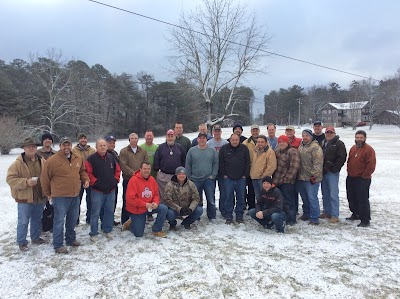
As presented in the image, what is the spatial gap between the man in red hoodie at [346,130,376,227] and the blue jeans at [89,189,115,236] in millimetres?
4595

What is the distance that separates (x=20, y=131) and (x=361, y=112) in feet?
247

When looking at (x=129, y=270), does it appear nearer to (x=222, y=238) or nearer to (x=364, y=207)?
(x=222, y=238)

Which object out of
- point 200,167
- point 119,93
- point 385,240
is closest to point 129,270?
point 200,167

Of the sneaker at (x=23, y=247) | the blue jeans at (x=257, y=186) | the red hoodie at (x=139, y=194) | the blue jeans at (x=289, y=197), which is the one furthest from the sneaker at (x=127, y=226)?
the blue jeans at (x=289, y=197)

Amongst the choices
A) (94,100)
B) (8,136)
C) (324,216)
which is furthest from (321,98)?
(324,216)

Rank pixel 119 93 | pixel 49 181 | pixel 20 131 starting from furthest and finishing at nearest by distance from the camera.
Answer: pixel 119 93, pixel 20 131, pixel 49 181

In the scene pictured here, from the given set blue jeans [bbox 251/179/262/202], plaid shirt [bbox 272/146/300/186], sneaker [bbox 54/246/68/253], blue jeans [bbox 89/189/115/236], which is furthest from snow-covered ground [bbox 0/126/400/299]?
plaid shirt [bbox 272/146/300/186]

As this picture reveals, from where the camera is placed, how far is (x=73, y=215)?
476 centimetres

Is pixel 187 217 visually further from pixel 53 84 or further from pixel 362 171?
pixel 53 84

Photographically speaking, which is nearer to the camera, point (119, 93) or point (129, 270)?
point (129, 270)

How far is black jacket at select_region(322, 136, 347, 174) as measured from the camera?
583 cm

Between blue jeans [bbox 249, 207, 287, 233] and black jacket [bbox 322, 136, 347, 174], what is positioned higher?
black jacket [bbox 322, 136, 347, 174]

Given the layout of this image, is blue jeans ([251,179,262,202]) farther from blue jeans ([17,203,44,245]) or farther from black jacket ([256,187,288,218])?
blue jeans ([17,203,44,245])

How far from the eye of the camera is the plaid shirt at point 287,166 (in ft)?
18.7
